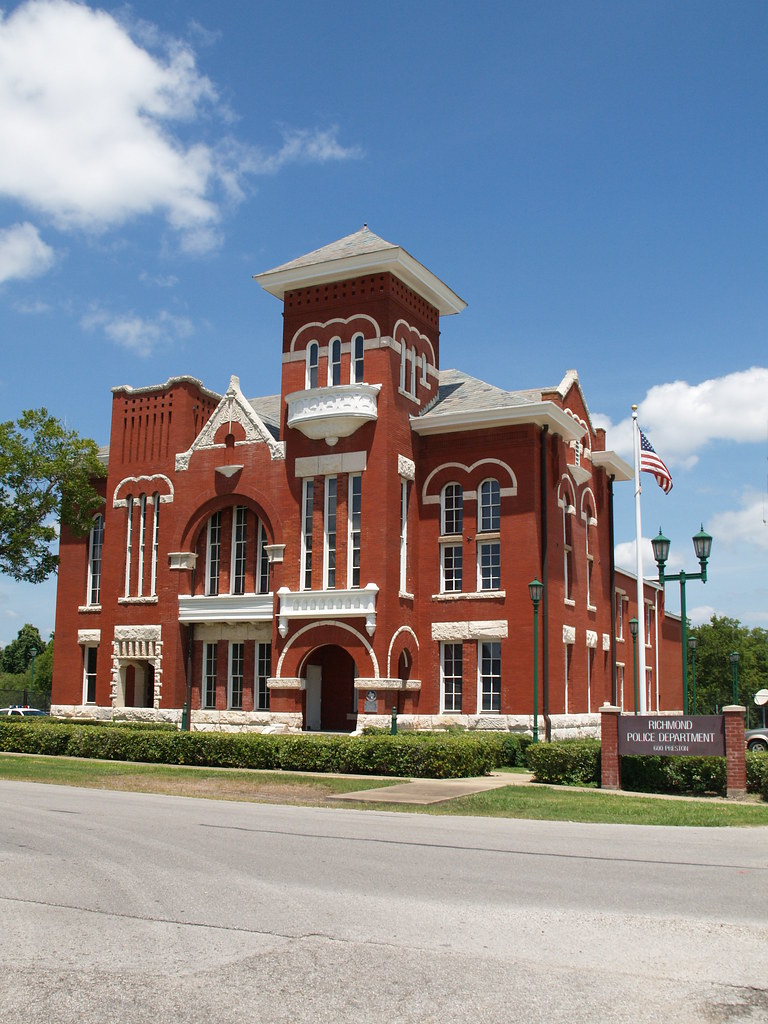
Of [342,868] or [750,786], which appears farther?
[750,786]

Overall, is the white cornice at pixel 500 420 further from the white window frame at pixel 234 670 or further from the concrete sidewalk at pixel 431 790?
the concrete sidewalk at pixel 431 790

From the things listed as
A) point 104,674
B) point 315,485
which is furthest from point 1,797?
point 104,674

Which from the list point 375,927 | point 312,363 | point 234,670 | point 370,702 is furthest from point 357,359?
point 375,927

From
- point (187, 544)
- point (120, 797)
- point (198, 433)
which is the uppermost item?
point (198, 433)

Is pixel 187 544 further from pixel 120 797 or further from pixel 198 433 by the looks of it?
pixel 120 797

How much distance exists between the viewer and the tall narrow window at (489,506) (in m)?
32.8

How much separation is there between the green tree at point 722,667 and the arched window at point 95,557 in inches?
1932

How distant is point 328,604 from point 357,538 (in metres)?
2.31

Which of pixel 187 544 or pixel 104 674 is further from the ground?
pixel 187 544

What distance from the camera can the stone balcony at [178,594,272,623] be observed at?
33969mm

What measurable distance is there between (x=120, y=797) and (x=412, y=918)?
38.6 ft

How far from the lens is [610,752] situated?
20953 mm

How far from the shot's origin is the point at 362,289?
1303 inches

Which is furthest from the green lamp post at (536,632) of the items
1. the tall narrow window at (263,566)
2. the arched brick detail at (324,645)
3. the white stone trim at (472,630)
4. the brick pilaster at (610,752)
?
the tall narrow window at (263,566)
